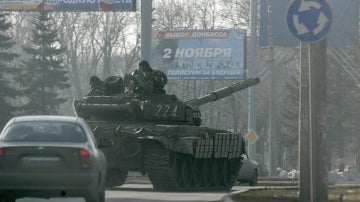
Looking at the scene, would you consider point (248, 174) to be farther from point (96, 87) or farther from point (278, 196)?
point (278, 196)

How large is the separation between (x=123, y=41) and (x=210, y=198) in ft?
221

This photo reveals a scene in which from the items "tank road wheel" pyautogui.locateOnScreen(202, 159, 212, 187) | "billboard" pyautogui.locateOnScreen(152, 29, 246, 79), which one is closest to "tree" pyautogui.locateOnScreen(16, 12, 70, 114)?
"billboard" pyautogui.locateOnScreen(152, 29, 246, 79)

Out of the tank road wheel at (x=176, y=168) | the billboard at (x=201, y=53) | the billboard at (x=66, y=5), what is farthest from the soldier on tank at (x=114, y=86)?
the billboard at (x=201, y=53)

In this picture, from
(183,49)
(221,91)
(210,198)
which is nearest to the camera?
(210,198)

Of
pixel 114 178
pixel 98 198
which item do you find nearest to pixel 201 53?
pixel 114 178

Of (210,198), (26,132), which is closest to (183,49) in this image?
(210,198)

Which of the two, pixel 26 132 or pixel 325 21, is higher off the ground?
pixel 325 21

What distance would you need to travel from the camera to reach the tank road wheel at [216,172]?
29.1 m

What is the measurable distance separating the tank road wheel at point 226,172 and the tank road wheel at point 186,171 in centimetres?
177

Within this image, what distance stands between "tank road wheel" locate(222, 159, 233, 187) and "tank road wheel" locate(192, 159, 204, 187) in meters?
1.02

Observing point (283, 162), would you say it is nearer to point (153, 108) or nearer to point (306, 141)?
point (153, 108)

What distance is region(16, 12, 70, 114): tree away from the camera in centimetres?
6788

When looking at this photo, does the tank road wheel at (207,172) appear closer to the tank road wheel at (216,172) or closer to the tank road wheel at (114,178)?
the tank road wheel at (216,172)

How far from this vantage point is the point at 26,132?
17547 millimetres
